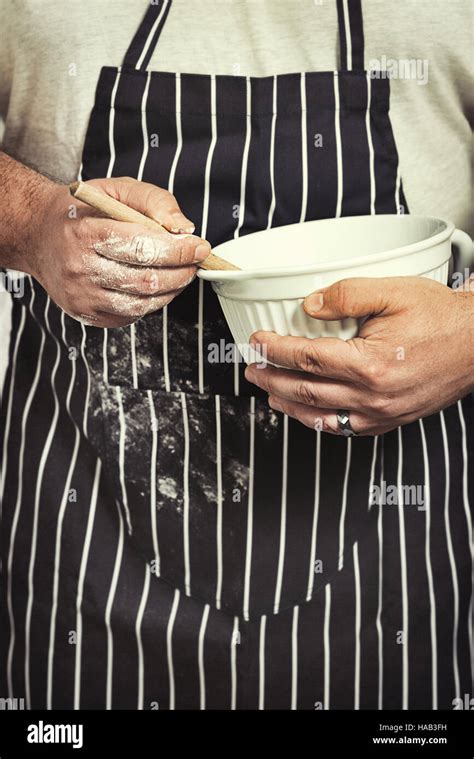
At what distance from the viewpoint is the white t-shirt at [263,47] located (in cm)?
77

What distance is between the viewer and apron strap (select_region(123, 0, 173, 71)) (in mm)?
782

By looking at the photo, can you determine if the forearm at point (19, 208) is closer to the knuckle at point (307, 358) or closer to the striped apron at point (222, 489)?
the striped apron at point (222, 489)

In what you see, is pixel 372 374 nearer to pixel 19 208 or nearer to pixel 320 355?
pixel 320 355

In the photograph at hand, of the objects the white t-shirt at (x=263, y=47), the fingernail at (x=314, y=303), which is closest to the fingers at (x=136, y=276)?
the fingernail at (x=314, y=303)

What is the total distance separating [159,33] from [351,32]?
0.64 feet

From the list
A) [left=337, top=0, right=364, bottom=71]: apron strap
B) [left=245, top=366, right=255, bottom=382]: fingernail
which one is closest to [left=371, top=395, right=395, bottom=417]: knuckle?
[left=245, top=366, right=255, bottom=382]: fingernail

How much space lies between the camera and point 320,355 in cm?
59

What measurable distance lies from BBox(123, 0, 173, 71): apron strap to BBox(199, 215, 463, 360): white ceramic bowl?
0.24 m

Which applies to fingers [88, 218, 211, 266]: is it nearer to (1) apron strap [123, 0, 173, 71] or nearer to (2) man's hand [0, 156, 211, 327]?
(2) man's hand [0, 156, 211, 327]

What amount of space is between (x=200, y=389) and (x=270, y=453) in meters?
0.10

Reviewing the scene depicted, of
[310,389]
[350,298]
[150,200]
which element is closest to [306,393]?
[310,389]

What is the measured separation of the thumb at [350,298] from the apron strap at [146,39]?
371 millimetres

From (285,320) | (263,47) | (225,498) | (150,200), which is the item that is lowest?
(225,498)
